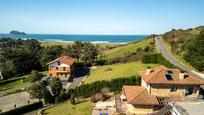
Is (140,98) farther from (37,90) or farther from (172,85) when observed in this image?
(37,90)

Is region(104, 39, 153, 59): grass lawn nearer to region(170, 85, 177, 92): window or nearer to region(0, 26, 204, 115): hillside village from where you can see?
region(0, 26, 204, 115): hillside village

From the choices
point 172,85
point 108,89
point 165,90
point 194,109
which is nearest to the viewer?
point 194,109

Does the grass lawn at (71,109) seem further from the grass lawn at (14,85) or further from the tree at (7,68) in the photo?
the tree at (7,68)

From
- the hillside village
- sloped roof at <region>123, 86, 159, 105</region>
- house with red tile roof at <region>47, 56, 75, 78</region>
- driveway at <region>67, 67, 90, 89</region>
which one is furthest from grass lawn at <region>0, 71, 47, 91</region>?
sloped roof at <region>123, 86, 159, 105</region>

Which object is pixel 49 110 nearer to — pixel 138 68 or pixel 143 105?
pixel 143 105

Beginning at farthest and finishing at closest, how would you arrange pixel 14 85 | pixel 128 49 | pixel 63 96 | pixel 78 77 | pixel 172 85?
pixel 128 49, pixel 14 85, pixel 78 77, pixel 63 96, pixel 172 85

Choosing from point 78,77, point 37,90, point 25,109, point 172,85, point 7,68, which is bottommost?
point 25,109

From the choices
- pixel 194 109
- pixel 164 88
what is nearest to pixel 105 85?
pixel 164 88
